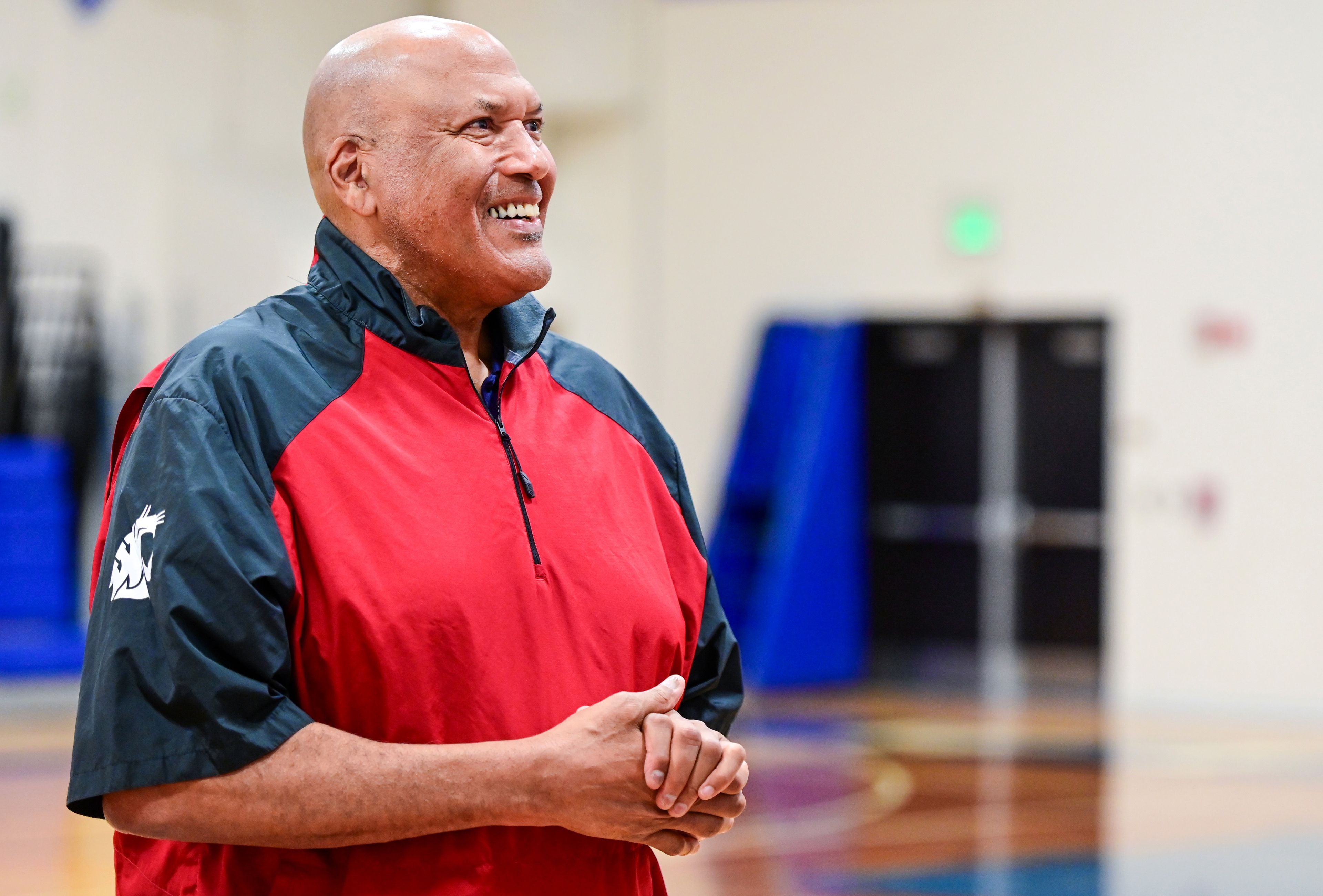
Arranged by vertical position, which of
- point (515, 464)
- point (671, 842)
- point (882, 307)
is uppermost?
point (515, 464)

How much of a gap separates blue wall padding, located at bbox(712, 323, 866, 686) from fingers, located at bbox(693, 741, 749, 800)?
25.3ft

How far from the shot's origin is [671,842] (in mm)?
1501

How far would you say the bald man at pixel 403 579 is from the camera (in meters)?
1.34

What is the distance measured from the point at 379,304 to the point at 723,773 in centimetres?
57

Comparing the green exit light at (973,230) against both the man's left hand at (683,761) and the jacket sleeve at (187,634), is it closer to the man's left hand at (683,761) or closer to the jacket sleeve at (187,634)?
the man's left hand at (683,761)

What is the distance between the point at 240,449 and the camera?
1419 millimetres

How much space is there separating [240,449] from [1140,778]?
19.7 ft

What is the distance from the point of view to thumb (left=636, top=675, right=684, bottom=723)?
143 cm

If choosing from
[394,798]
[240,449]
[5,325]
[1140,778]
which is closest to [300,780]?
[394,798]

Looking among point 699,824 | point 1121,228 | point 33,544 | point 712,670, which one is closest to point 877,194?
point 1121,228

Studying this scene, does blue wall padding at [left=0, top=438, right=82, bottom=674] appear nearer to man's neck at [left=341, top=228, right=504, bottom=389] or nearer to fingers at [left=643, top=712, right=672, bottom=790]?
man's neck at [left=341, top=228, right=504, bottom=389]

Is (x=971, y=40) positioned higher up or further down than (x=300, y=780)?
higher up

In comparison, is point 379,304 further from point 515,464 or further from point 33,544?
point 33,544

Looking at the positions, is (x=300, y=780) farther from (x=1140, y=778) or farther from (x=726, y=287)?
(x=726, y=287)
